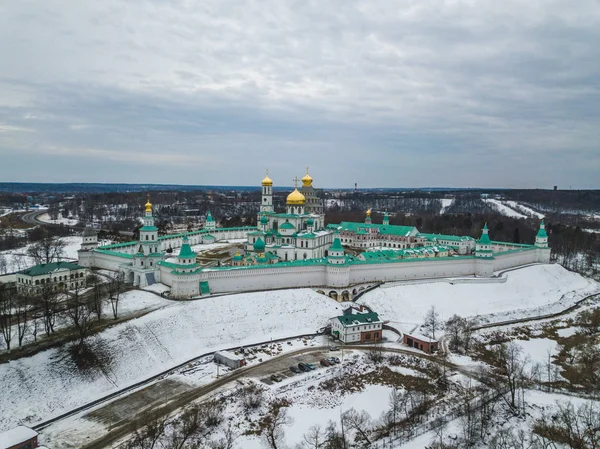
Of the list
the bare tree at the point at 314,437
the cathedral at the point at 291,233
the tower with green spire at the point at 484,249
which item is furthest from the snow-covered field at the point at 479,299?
the bare tree at the point at 314,437

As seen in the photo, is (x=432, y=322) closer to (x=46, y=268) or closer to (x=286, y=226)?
(x=286, y=226)

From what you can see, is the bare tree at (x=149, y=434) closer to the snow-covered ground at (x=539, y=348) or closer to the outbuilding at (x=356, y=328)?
the outbuilding at (x=356, y=328)

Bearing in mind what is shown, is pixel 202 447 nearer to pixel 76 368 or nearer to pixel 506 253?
pixel 76 368

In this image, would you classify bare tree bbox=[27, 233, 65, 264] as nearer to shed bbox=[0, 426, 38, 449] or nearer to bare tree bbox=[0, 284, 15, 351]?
bare tree bbox=[0, 284, 15, 351]

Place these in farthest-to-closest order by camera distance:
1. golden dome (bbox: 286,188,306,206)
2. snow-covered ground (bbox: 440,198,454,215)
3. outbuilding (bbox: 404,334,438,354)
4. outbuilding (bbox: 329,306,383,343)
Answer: snow-covered ground (bbox: 440,198,454,215) < golden dome (bbox: 286,188,306,206) < outbuilding (bbox: 329,306,383,343) < outbuilding (bbox: 404,334,438,354)

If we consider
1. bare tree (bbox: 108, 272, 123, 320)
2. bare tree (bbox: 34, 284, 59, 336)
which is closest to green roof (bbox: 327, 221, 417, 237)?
bare tree (bbox: 108, 272, 123, 320)

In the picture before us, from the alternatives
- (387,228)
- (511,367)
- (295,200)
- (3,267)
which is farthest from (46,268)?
(387,228)

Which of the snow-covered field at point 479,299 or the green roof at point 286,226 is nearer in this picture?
the snow-covered field at point 479,299
